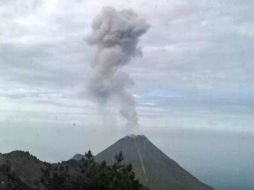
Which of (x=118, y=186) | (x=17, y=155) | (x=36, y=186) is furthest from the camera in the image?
(x=17, y=155)

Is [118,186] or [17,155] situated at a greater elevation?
[17,155]

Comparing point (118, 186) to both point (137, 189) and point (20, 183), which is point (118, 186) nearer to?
point (137, 189)

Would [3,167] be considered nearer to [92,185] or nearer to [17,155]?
[92,185]

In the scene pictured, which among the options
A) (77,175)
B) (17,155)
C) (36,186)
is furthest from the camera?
Answer: (17,155)

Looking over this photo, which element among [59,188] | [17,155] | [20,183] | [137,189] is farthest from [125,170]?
[17,155]

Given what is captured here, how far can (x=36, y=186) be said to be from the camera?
105750 millimetres

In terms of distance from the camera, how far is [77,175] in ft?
387

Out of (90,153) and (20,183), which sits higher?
(90,153)

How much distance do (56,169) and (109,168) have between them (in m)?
14.7

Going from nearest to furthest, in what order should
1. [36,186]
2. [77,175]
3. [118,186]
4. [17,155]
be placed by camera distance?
[118,186], [36,186], [77,175], [17,155]

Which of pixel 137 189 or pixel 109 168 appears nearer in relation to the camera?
pixel 137 189

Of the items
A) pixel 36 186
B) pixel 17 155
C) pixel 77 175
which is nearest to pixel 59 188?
pixel 36 186

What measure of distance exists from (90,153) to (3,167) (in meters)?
23.1

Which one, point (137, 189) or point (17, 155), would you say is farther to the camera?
point (17, 155)
